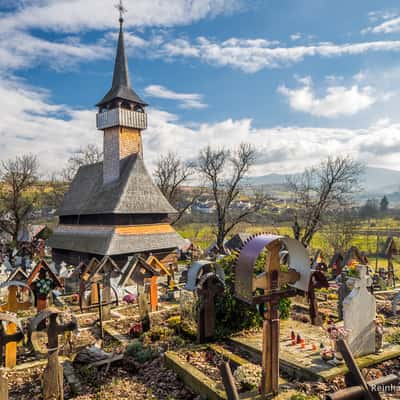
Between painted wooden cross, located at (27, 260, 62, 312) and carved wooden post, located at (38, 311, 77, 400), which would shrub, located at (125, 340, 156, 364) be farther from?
painted wooden cross, located at (27, 260, 62, 312)

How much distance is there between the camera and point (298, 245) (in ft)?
17.5

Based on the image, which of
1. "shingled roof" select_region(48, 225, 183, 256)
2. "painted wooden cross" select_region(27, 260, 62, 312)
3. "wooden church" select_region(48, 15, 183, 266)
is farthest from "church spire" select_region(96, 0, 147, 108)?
"painted wooden cross" select_region(27, 260, 62, 312)

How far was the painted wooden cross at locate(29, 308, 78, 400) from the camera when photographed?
17.8 feet

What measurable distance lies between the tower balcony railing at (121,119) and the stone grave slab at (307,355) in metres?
19.0

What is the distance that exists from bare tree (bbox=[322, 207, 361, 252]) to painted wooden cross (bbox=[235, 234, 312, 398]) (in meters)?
21.3

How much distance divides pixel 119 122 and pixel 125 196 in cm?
580

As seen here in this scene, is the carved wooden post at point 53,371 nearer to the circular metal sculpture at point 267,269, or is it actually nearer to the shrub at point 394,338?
the circular metal sculpture at point 267,269

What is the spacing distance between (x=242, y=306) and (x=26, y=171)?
104ft

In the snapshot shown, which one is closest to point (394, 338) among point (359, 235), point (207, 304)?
point (207, 304)

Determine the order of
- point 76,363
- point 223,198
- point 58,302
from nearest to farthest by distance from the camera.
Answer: point 76,363, point 58,302, point 223,198

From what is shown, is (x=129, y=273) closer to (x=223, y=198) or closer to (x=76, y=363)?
(x=76, y=363)

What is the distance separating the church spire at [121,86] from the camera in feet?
77.8

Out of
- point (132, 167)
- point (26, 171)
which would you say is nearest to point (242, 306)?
point (132, 167)

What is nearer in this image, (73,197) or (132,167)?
(132,167)
